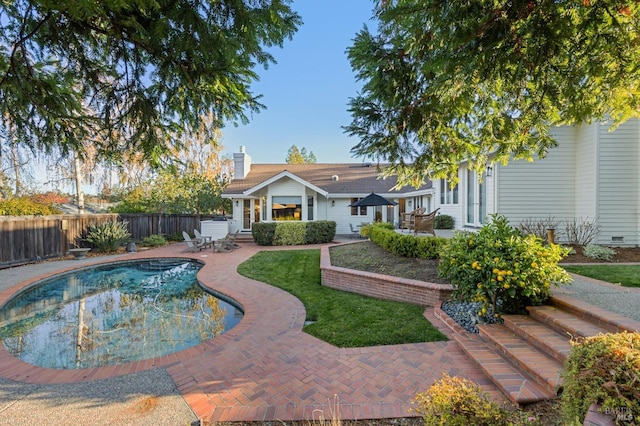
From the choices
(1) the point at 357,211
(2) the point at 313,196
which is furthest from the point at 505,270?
(1) the point at 357,211

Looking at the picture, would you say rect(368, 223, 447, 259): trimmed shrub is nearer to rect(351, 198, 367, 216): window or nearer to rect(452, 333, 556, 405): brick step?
rect(452, 333, 556, 405): brick step

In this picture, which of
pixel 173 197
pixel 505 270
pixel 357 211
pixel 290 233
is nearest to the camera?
pixel 505 270

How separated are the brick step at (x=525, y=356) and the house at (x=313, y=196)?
1352cm

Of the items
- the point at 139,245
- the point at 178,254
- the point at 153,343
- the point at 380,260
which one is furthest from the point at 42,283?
the point at 380,260

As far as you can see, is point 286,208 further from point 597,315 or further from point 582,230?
point 597,315

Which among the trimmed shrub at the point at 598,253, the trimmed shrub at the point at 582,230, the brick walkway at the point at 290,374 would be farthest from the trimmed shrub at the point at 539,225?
the brick walkway at the point at 290,374

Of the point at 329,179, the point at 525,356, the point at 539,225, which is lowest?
the point at 525,356

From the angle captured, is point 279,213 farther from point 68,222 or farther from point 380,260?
point 380,260

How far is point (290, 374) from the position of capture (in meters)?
3.75

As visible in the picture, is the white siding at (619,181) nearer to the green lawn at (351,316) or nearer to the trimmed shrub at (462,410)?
the green lawn at (351,316)

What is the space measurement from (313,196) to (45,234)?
542 inches

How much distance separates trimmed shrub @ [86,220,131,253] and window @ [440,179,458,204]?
1695 cm

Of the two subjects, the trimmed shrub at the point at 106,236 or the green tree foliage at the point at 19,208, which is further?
the trimmed shrub at the point at 106,236

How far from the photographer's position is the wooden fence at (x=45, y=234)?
36.0 feet
